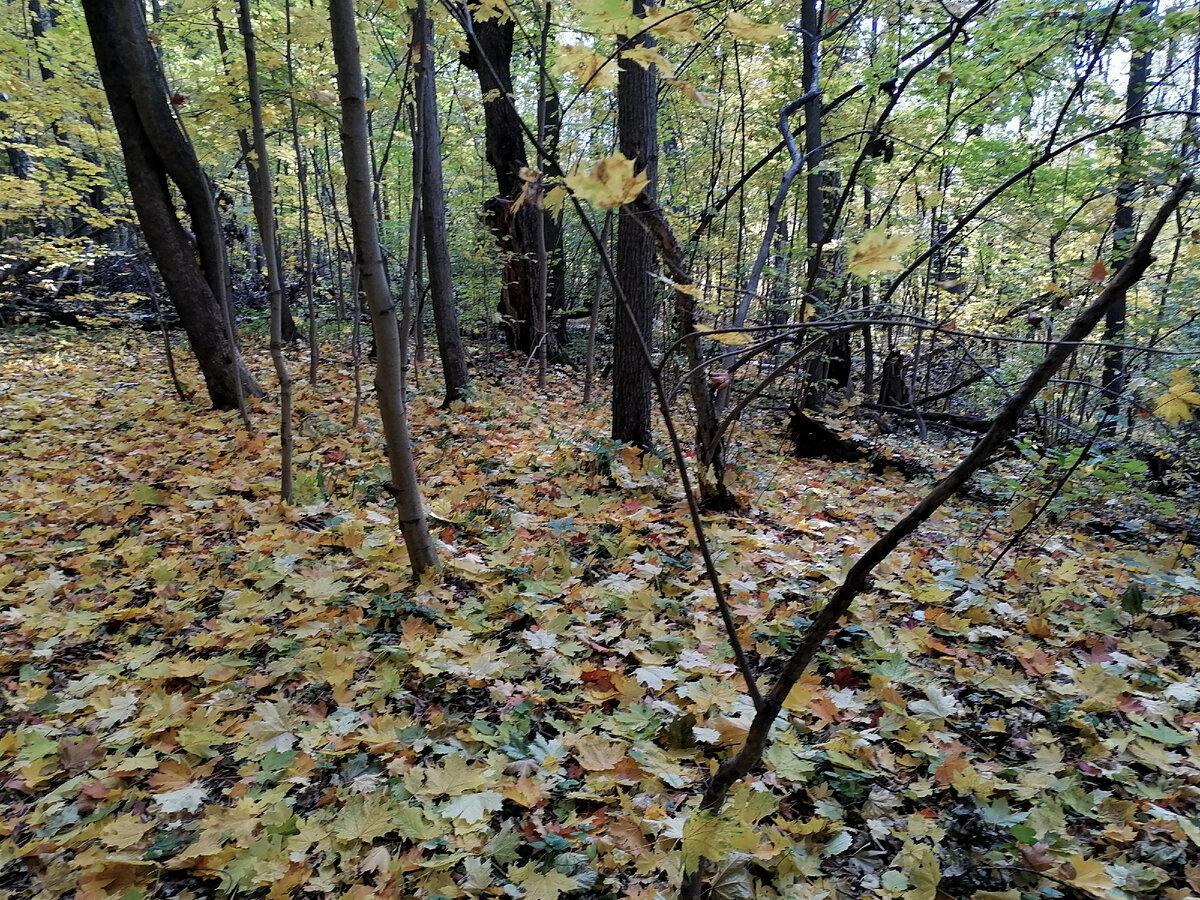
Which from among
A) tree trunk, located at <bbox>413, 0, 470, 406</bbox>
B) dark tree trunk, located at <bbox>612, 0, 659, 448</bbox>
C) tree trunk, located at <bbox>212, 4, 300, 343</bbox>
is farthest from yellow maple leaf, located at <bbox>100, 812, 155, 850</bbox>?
tree trunk, located at <bbox>413, 0, 470, 406</bbox>

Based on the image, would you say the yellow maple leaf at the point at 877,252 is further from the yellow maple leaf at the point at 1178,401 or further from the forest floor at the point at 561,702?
the yellow maple leaf at the point at 1178,401

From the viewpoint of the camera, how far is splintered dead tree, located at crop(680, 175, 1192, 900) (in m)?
1.05

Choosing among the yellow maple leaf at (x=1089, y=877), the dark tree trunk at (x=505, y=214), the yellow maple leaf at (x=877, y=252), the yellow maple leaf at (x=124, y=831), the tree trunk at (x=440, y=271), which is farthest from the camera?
the dark tree trunk at (x=505, y=214)

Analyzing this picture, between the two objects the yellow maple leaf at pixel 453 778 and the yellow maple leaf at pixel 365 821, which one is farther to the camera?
the yellow maple leaf at pixel 453 778

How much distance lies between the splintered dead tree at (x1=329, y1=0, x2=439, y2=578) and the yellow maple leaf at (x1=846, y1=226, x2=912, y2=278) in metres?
1.98

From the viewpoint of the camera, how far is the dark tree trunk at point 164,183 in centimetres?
562

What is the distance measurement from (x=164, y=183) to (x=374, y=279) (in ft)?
15.8

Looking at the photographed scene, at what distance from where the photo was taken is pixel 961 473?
1.12 meters

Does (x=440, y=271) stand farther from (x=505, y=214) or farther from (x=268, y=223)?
(x=268, y=223)

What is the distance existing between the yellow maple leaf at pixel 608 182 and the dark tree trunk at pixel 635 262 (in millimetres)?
2410

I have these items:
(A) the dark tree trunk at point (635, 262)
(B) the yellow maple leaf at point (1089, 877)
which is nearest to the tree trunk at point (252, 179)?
(A) the dark tree trunk at point (635, 262)

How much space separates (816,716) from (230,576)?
2.87 meters

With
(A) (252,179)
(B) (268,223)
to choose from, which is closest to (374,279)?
(B) (268,223)

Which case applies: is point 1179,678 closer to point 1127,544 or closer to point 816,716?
point 816,716
